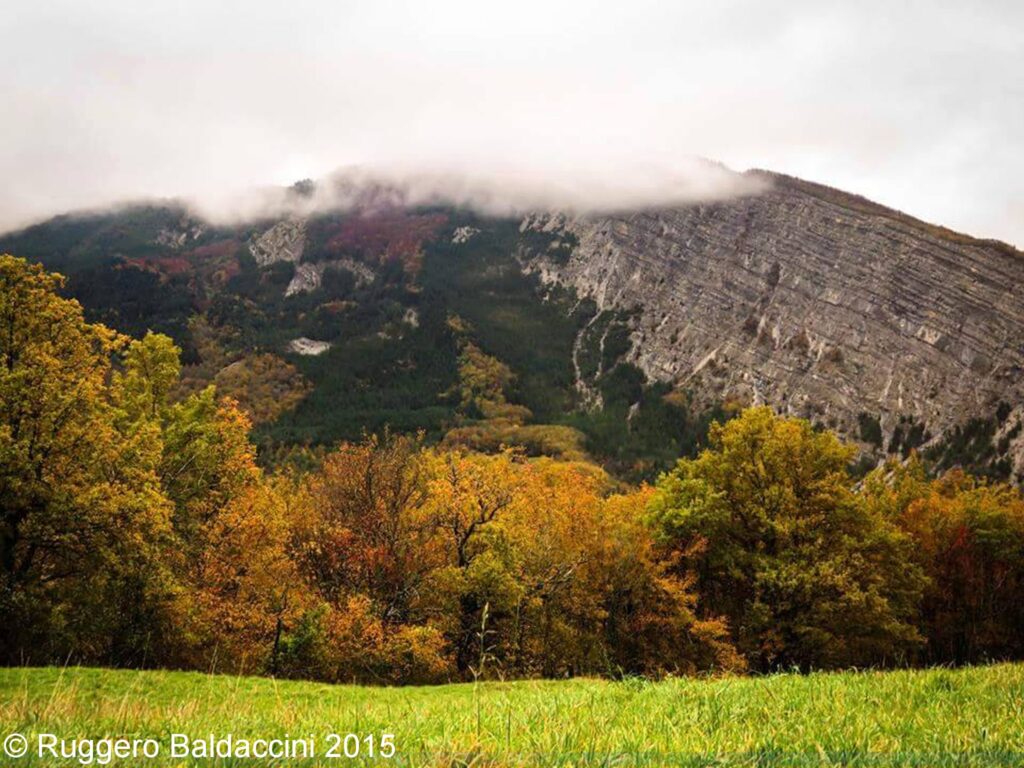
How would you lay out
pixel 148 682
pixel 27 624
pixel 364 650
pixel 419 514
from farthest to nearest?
pixel 419 514 < pixel 364 650 < pixel 27 624 < pixel 148 682

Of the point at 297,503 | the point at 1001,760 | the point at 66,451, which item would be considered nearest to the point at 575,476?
the point at 297,503

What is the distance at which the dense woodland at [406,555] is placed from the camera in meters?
24.2

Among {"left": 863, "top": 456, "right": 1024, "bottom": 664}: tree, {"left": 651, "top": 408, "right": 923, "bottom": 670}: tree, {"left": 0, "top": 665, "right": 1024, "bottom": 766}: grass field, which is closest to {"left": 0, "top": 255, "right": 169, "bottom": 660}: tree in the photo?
{"left": 0, "top": 665, "right": 1024, "bottom": 766}: grass field

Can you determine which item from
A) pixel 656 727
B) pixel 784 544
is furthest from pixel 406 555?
pixel 656 727

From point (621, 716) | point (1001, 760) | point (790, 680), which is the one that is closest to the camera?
point (1001, 760)

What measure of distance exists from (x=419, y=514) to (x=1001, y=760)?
115 feet

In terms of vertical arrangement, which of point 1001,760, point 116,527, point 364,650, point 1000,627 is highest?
point 1001,760

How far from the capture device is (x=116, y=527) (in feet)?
74.5

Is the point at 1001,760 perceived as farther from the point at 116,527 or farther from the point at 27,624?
the point at 27,624

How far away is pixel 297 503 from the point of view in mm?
49844

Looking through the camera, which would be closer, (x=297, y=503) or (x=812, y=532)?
(x=812, y=532)

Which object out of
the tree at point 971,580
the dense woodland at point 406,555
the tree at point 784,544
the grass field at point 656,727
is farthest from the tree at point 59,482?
the tree at point 971,580

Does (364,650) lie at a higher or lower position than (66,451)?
lower

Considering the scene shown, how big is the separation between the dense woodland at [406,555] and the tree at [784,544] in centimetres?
13
